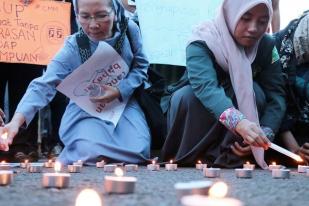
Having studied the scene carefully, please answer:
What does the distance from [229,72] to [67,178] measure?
4.69 ft

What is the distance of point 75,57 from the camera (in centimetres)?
287

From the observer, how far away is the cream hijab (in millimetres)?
2543

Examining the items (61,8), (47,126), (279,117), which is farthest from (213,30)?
(47,126)

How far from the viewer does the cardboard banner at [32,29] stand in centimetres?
355

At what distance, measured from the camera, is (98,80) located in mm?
2920

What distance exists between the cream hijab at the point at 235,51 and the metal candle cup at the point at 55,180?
132cm

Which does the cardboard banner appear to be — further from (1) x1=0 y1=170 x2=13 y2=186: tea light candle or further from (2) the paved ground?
(1) x1=0 y1=170 x2=13 y2=186: tea light candle

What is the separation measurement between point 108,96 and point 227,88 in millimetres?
640

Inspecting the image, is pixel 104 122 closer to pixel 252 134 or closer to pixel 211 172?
pixel 252 134

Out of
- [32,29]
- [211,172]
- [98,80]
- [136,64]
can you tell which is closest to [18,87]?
[32,29]

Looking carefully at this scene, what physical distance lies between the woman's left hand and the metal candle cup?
1.45 m

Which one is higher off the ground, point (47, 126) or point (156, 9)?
point (156, 9)

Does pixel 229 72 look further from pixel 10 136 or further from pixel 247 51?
pixel 10 136

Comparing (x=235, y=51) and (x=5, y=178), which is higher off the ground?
(x=235, y=51)
